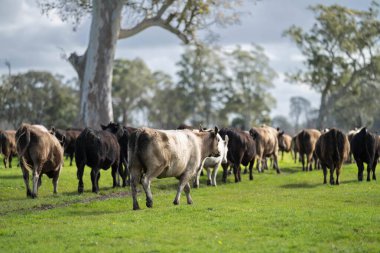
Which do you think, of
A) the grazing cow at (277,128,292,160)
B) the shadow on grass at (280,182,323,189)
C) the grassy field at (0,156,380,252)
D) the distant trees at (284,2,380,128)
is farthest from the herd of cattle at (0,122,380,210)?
the distant trees at (284,2,380,128)

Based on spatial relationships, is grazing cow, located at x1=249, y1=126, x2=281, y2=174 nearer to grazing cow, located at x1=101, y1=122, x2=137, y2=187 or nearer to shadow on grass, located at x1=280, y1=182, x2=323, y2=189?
shadow on grass, located at x1=280, y1=182, x2=323, y2=189

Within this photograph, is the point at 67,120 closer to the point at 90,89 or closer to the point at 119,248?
the point at 90,89

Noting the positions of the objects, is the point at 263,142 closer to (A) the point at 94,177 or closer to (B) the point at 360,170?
(B) the point at 360,170

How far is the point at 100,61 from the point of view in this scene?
128ft

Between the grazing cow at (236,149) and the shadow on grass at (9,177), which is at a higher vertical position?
the grazing cow at (236,149)

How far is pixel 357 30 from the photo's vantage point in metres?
67.0

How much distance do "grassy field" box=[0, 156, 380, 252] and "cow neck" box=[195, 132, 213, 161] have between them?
4.48ft

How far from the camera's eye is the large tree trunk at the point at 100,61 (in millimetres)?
38562

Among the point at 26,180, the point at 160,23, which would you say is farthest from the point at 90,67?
the point at 26,180

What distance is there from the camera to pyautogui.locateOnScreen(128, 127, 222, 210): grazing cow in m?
15.9

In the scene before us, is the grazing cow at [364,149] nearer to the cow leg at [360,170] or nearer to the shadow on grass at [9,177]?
the cow leg at [360,170]

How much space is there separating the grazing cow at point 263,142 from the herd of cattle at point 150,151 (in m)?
0.05

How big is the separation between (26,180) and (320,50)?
5208cm

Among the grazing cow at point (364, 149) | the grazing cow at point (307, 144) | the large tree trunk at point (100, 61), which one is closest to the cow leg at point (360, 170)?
the grazing cow at point (364, 149)
